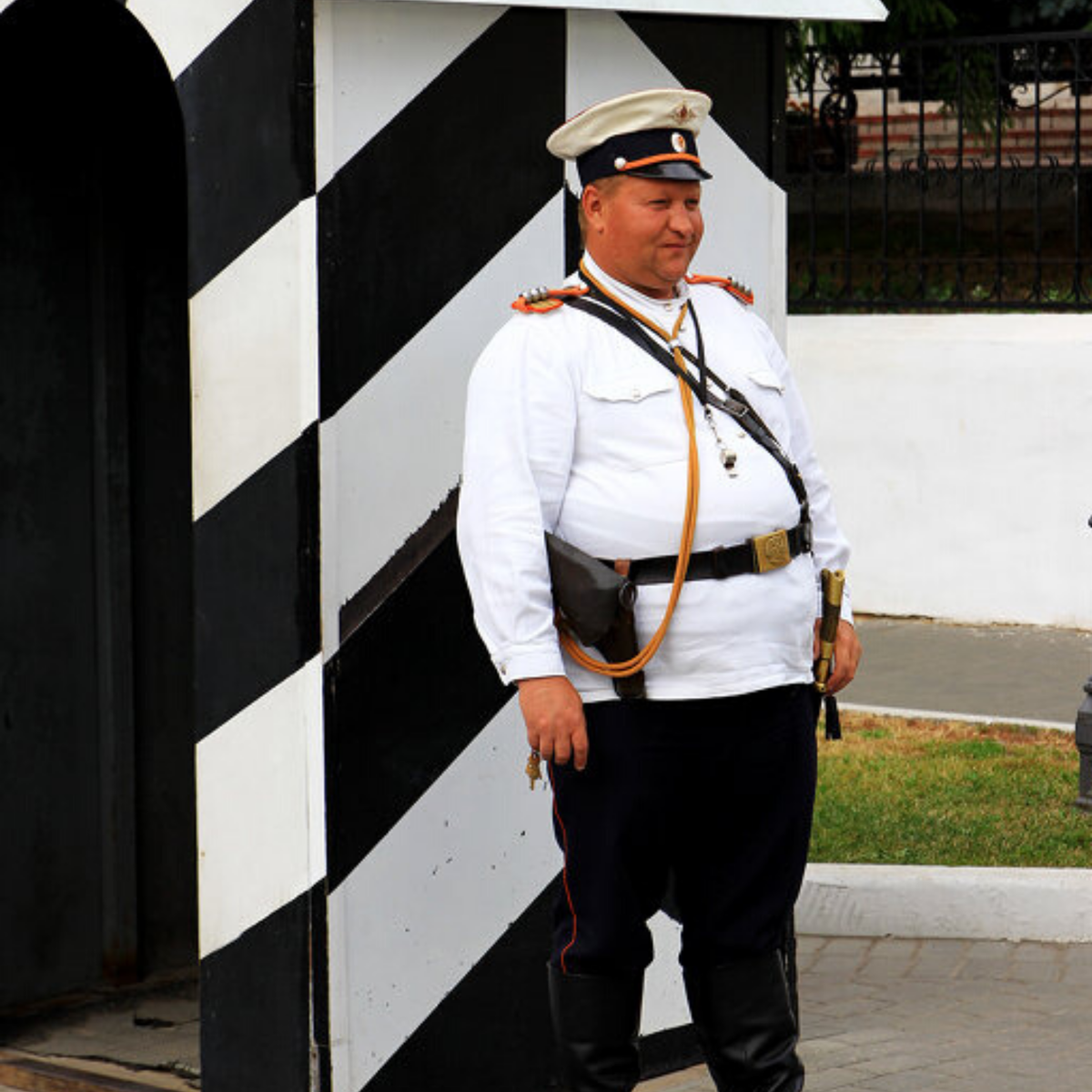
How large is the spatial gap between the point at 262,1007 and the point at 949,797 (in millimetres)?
3367

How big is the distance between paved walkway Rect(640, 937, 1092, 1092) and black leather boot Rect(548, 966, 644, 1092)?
669 millimetres

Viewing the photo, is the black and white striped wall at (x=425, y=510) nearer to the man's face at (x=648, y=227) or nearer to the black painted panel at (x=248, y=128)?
the black painted panel at (x=248, y=128)

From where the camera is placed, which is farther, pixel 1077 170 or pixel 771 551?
pixel 1077 170

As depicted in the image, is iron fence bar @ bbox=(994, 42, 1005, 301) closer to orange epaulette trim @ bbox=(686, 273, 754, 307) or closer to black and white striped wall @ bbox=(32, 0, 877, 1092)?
black and white striped wall @ bbox=(32, 0, 877, 1092)

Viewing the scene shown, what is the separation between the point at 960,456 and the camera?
10750mm

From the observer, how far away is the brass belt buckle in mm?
3801

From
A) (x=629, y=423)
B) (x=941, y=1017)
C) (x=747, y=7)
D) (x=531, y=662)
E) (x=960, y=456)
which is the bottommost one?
(x=941, y=1017)

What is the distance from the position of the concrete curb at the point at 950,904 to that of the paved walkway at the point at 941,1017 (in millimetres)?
37

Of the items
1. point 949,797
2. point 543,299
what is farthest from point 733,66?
point 949,797

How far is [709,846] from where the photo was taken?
13.0 ft

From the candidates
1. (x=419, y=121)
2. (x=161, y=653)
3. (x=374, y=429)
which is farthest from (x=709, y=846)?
(x=161, y=653)

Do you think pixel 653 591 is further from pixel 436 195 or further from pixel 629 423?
pixel 436 195

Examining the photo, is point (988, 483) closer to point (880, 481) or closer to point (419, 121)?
point (880, 481)

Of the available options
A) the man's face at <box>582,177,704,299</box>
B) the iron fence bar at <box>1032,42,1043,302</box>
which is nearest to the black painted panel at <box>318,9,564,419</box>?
the man's face at <box>582,177,704,299</box>
